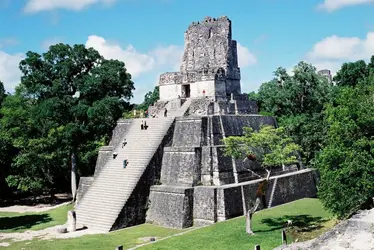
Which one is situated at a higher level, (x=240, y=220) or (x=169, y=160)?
(x=169, y=160)

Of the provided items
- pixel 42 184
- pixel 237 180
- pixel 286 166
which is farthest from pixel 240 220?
pixel 42 184

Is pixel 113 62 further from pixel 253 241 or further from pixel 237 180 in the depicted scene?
pixel 253 241

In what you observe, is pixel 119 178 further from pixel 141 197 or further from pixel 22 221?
pixel 22 221

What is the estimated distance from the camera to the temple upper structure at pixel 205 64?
70.7 ft

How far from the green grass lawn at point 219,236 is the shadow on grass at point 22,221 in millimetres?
3360

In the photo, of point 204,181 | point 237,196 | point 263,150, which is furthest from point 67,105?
point 263,150

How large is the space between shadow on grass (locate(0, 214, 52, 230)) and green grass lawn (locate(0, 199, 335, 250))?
11.0 ft

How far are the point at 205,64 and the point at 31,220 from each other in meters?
12.0

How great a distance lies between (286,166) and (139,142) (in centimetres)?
836

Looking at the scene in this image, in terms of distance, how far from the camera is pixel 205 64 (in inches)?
899

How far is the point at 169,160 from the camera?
60.7ft

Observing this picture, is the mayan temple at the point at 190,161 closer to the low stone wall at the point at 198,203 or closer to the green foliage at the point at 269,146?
the low stone wall at the point at 198,203

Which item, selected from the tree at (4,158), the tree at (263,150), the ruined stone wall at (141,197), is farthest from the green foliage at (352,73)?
the tree at (4,158)

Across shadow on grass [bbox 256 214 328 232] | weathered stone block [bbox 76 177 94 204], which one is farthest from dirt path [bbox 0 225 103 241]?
shadow on grass [bbox 256 214 328 232]
